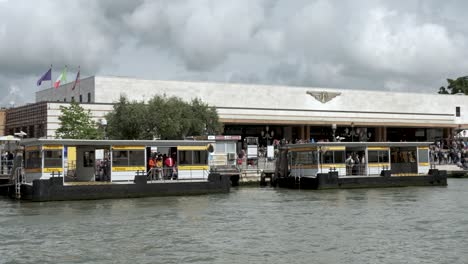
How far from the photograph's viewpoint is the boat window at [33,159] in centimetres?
3816

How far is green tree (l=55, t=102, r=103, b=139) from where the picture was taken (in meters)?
57.8

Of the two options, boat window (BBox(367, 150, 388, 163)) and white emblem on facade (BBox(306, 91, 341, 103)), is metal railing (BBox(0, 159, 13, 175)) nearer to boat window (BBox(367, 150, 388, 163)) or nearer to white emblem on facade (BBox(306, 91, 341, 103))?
boat window (BBox(367, 150, 388, 163))

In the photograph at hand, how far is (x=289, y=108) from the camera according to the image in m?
83.4

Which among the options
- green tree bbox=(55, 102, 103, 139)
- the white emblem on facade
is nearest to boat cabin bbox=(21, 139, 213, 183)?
green tree bbox=(55, 102, 103, 139)

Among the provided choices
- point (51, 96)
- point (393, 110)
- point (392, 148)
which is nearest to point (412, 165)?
point (392, 148)

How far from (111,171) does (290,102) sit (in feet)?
154

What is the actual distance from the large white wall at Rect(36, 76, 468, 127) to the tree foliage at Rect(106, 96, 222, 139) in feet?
27.8

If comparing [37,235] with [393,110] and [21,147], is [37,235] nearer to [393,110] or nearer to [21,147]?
[21,147]

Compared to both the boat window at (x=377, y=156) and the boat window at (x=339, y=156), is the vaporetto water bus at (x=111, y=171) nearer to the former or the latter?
the boat window at (x=339, y=156)

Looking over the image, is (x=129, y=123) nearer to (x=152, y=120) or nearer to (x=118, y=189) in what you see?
(x=152, y=120)

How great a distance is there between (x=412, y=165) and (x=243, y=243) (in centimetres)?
3035

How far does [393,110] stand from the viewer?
91.2 meters

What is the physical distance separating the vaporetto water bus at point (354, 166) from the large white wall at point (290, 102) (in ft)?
90.3

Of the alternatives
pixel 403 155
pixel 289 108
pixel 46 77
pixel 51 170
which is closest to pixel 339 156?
pixel 403 155
